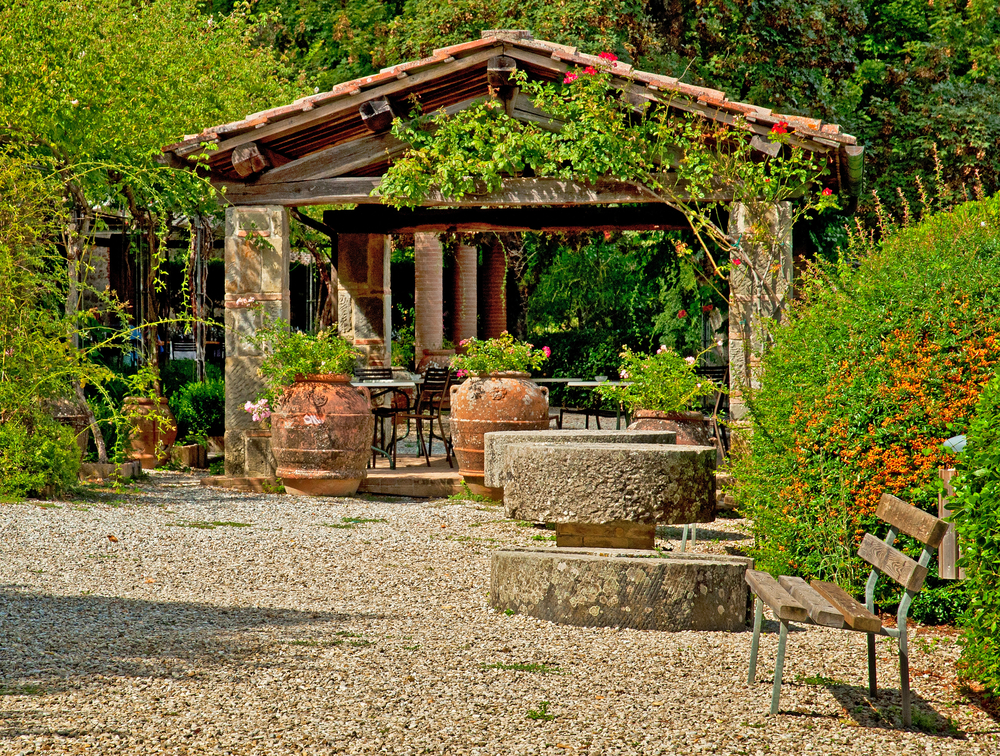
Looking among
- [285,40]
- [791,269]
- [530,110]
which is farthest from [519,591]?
[285,40]

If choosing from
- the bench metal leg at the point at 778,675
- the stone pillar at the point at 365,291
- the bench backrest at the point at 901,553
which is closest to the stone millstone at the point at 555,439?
the bench backrest at the point at 901,553

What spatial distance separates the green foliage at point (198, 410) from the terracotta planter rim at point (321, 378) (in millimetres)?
3707

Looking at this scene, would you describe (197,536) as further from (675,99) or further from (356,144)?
(675,99)

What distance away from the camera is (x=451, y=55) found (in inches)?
388

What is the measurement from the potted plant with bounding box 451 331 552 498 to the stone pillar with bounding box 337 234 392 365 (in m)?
4.86

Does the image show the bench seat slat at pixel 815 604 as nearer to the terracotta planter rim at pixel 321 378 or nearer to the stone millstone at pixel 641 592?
the stone millstone at pixel 641 592

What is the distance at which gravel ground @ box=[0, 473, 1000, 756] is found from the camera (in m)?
3.47

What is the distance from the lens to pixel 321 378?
9.86m

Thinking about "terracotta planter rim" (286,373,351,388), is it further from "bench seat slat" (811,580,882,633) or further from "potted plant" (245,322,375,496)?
"bench seat slat" (811,580,882,633)

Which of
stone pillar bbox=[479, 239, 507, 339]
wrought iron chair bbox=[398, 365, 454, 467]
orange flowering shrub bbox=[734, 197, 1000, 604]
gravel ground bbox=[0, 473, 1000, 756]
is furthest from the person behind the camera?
stone pillar bbox=[479, 239, 507, 339]

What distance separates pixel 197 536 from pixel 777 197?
5547 mm

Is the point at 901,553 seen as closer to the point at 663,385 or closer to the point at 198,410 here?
the point at 663,385

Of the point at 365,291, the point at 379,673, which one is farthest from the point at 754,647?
the point at 365,291

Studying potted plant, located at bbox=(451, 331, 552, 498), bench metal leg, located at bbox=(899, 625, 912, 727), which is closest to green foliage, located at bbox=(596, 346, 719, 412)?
potted plant, located at bbox=(451, 331, 552, 498)
